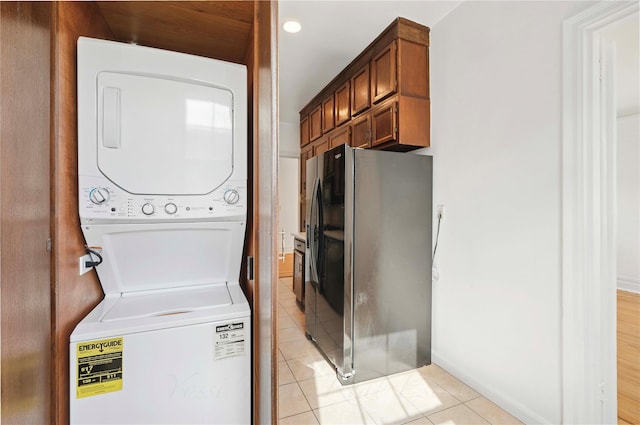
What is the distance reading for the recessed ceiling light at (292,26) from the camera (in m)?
2.05

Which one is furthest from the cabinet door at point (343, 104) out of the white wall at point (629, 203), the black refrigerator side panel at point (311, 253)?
the white wall at point (629, 203)

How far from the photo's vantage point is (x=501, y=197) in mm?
1687

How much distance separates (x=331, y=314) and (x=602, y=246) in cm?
163

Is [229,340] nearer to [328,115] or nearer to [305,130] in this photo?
[328,115]

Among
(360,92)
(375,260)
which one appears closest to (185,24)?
(360,92)

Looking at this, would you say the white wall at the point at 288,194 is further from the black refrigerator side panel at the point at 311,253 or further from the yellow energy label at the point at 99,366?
the yellow energy label at the point at 99,366

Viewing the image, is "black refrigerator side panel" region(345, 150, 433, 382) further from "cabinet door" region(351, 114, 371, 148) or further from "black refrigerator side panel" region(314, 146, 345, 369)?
"cabinet door" region(351, 114, 371, 148)

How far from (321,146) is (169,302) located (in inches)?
104

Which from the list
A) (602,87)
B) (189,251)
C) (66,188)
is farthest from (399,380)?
(66,188)

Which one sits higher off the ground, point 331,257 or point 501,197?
point 501,197

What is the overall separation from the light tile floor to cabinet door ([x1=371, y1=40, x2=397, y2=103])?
211 cm

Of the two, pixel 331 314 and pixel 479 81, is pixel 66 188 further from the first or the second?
pixel 479 81

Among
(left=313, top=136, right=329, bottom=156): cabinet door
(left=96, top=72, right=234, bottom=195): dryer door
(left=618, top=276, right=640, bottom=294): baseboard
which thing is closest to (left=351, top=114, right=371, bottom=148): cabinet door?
(left=313, top=136, right=329, bottom=156): cabinet door

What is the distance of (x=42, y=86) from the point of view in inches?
36.3
